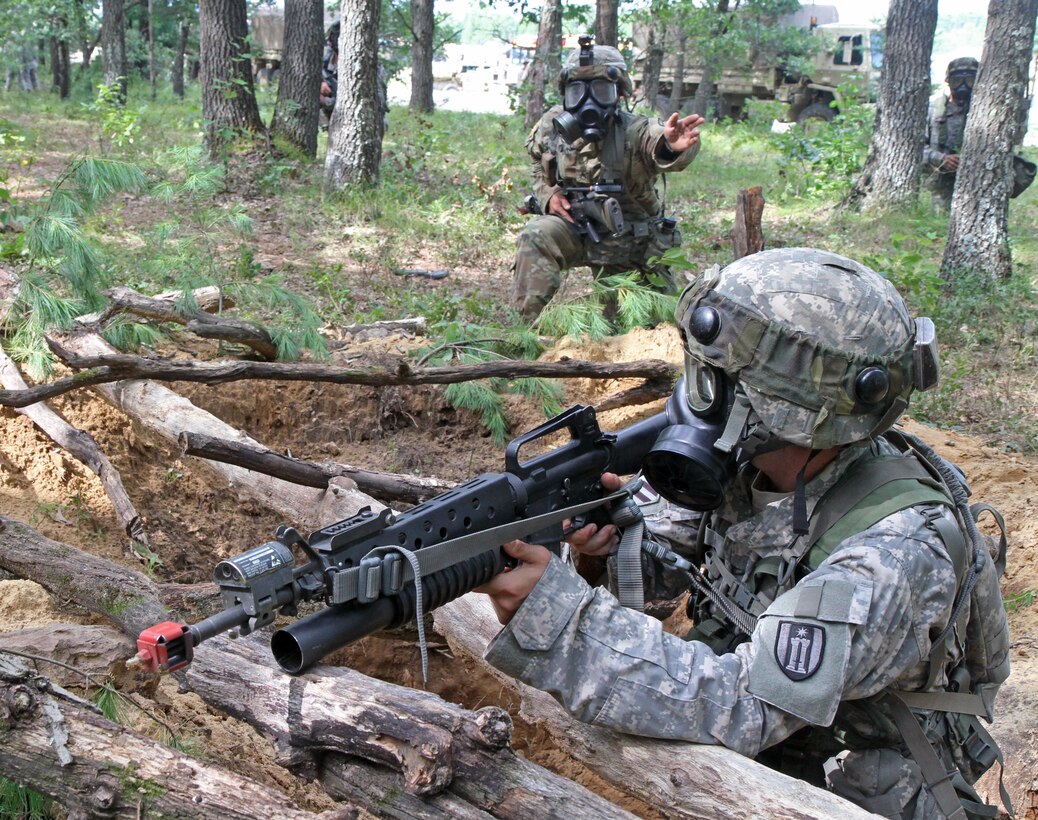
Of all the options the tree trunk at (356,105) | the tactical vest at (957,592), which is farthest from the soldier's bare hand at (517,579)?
the tree trunk at (356,105)

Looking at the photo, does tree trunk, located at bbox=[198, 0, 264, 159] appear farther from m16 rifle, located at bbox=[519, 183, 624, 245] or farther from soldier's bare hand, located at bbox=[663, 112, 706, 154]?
soldier's bare hand, located at bbox=[663, 112, 706, 154]

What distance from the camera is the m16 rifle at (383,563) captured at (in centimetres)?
163

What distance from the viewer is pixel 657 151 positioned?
275 inches

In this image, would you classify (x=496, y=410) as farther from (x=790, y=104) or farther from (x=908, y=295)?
(x=790, y=104)

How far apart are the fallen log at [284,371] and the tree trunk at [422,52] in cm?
1425

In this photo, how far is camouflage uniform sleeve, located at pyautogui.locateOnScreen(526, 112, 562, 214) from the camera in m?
7.74

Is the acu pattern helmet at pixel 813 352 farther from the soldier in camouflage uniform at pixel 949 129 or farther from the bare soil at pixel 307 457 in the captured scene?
the soldier in camouflage uniform at pixel 949 129

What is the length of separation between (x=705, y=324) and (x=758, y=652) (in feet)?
2.51

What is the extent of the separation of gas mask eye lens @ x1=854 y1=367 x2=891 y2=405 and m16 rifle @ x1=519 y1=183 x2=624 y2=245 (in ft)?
17.3

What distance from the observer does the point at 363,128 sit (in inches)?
418

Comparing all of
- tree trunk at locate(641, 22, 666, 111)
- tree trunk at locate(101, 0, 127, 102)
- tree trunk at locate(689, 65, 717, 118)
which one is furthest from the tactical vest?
tree trunk at locate(689, 65, 717, 118)

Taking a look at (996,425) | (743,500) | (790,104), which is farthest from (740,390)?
(790,104)

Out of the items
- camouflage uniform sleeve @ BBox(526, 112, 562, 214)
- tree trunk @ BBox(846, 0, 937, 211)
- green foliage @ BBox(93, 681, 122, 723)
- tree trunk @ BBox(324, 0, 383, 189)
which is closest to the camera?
green foliage @ BBox(93, 681, 122, 723)

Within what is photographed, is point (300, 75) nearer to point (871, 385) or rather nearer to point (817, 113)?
point (871, 385)
